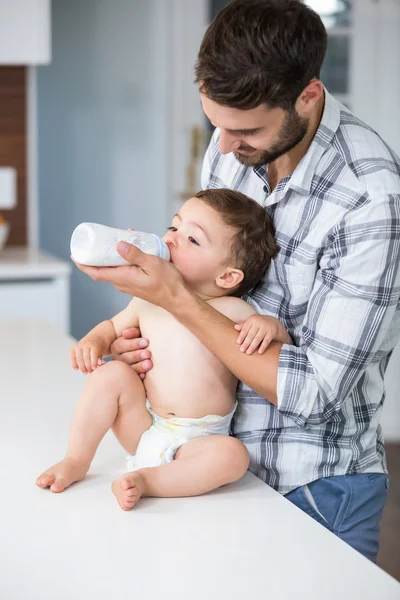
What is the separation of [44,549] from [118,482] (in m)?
0.17

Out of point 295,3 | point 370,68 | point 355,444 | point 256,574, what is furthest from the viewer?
point 370,68

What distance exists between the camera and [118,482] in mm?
1131

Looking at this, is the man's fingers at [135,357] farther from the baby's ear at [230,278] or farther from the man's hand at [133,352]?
the baby's ear at [230,278]

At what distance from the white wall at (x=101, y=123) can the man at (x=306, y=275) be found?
256 centimetres

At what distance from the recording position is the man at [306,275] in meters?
1.17

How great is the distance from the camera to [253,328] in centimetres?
123

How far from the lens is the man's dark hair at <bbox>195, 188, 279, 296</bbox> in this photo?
1338mm

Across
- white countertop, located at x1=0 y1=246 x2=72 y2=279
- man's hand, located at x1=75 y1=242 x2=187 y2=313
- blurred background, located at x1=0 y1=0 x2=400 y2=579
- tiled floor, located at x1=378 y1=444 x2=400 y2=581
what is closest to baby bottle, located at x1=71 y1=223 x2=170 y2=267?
man's hand, located at x1=75 y1=242 x2=187 y2=313

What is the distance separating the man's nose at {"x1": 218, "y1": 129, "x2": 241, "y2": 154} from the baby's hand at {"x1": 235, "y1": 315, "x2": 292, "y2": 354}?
26cm

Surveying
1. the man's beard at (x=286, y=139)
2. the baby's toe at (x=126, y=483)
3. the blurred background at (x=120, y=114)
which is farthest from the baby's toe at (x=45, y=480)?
the blurred background at (x=120, y=114)

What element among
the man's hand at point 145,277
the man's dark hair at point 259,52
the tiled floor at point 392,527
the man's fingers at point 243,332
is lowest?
the tiled floor at point 392,527

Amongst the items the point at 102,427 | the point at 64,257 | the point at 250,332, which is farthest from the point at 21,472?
the point at 64,257

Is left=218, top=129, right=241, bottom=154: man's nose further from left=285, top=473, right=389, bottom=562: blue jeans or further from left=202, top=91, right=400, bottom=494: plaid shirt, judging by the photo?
left=285, top=473, right=389, bottom=562: blue jeans

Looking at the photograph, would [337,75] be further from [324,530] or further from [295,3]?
[324,530]
